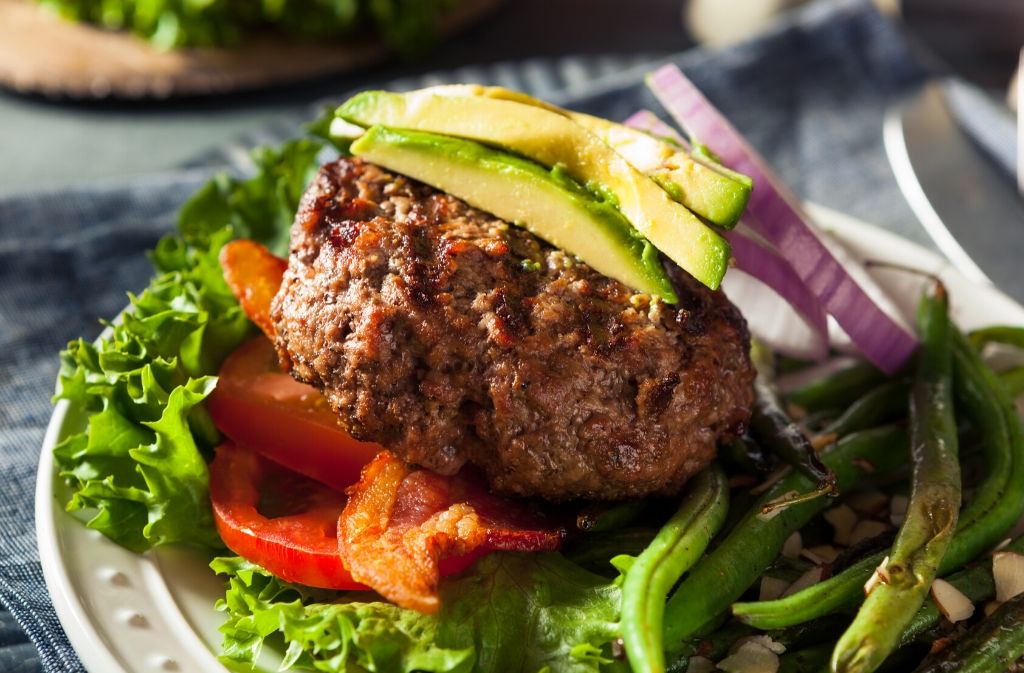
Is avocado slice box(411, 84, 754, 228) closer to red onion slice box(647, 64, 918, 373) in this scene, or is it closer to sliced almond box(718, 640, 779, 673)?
red onion slice box(647, 64, 918, 373)

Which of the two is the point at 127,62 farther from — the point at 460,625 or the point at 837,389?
the point at 460,625

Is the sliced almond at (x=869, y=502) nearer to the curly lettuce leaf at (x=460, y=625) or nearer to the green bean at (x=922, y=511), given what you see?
the green bean at (x=922, y=511)

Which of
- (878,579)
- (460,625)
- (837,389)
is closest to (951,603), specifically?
(878,579)

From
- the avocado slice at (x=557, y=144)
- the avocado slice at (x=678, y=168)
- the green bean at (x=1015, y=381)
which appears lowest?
the green bean at (x=1015, y=381)

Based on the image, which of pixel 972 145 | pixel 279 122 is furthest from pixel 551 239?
pixel 279 122

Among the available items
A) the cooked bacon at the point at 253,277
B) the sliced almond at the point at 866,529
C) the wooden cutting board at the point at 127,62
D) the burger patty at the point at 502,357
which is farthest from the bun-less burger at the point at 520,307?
the wooden cutting board at the point at 127,62

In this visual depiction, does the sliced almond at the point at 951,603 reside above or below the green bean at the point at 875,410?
below

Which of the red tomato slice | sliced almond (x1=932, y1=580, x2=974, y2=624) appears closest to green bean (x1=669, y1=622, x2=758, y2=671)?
sliced almond (x1=932, y1=580, x2=974, y2=624)
